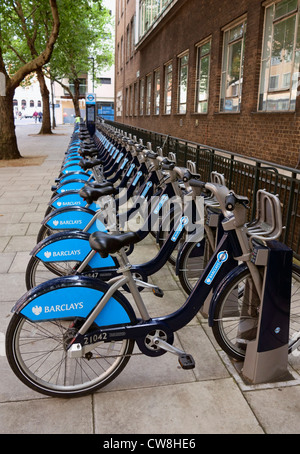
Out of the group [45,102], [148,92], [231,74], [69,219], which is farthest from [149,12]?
[69,219]

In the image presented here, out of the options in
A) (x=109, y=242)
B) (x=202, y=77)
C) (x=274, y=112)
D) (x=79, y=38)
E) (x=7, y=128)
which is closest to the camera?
(x=109, y=242)

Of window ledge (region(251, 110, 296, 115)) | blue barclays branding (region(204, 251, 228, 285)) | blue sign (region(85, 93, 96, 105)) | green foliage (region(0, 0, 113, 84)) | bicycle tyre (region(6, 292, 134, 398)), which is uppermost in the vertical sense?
green foliage (region(0, 0, 113, 84))

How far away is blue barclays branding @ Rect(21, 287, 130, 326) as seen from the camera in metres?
2.33

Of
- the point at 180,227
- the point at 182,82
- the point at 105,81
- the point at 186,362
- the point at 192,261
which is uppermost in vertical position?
the point at 105,81

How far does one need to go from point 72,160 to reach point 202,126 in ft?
18.0

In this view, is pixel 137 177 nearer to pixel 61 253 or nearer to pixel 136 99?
pixel 61 253

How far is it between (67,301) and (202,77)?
1108 cm

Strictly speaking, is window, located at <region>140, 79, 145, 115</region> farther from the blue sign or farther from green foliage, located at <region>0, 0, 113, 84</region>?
green foliage, located at <region>0, 0, 113, 84</region>

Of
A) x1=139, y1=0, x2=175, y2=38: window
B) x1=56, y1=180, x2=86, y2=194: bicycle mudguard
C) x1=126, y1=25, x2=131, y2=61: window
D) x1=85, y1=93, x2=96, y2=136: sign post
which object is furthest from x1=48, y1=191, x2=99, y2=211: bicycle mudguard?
x1=126, y1=25, x2=131, y2=61: window

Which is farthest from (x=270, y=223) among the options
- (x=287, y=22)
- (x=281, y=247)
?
(x=287, y=22)

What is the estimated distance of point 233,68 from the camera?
9.62 meters

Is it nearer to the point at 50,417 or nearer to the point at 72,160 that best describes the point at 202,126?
the point at 72,160

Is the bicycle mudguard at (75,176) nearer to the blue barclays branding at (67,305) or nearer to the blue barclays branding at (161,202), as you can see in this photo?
the blue barclays branding at (161,202)

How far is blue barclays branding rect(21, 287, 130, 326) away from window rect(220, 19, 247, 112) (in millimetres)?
7630
